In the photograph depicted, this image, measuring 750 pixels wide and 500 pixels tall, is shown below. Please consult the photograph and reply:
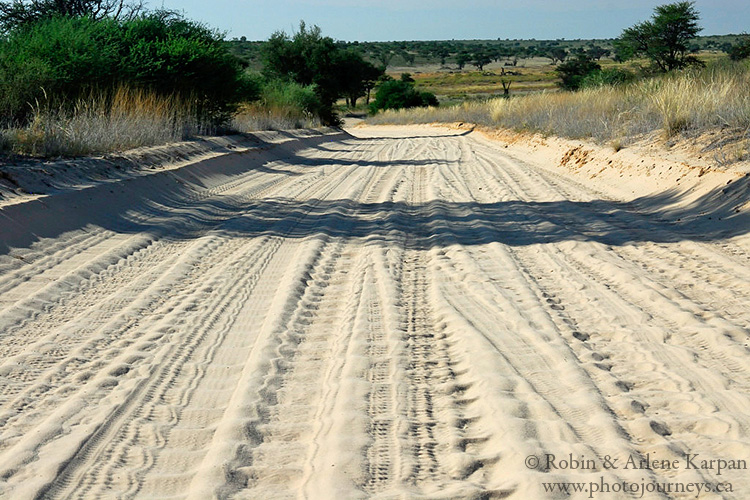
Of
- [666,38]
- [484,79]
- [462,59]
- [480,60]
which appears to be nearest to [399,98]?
[666,38]

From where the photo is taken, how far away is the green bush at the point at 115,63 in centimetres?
1384

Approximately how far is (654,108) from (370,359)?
1208cm

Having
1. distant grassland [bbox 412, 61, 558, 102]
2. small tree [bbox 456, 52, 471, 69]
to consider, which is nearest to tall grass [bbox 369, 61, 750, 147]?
distant grassland [bbox 412, 61, 558, 102]

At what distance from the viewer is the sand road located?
3.31 meters

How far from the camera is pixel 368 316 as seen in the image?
5.59 metres

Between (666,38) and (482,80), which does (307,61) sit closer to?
(666,38)

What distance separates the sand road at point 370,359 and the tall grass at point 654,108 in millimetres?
4430

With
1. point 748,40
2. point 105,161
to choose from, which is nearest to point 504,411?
point 105,161

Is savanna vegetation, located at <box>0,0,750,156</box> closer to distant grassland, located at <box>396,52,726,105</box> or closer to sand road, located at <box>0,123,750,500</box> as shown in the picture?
sand road, located at <box>0,123,750,500</box>

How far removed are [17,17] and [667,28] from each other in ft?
95.1

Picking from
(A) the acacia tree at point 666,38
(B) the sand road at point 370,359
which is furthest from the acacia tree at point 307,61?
(B) the sand road at point 370,359

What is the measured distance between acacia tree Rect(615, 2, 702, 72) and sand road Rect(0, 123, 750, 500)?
3068 cm

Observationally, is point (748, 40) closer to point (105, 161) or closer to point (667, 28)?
point (667, 28)

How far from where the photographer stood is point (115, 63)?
17.7 m
